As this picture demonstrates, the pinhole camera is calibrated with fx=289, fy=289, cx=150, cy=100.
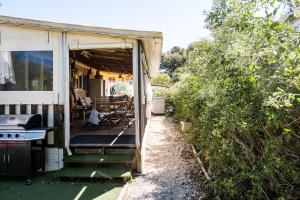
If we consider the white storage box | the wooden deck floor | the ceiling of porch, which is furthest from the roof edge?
the white storage box

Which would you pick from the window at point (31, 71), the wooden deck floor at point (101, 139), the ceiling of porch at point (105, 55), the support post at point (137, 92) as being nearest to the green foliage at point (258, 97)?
the support post at point (137, 92)

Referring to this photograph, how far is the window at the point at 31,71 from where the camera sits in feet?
23.5

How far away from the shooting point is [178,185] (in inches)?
235

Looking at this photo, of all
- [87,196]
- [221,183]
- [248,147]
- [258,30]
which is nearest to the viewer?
[258,30]

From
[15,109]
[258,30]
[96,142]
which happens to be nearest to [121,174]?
[96,142]

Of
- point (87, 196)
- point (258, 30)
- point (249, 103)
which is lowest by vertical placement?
point (87, 196)

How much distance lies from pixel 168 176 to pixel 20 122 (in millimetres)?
3516

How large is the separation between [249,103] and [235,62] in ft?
1.78

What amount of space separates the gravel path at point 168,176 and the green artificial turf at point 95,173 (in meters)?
0.29

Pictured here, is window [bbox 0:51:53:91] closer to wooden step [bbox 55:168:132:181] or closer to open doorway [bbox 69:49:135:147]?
open doorway [bbox 69:49:135:147]

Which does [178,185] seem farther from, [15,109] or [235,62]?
[15,109]

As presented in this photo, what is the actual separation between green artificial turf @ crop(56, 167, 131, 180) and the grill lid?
124 cm

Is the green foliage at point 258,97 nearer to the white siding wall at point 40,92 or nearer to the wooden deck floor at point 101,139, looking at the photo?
the wooden deck floor at point 101,139

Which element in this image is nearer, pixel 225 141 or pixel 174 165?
pixel 225 141
